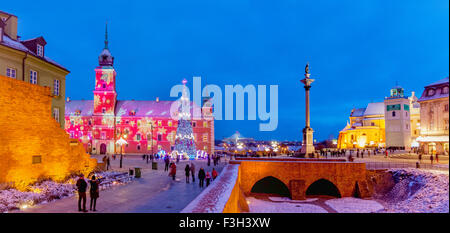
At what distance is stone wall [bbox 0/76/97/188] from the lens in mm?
15437

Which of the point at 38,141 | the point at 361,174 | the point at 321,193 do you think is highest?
the point at 38,141

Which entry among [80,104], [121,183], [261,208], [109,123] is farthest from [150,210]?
[80,104]

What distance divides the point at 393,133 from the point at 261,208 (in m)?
59.3

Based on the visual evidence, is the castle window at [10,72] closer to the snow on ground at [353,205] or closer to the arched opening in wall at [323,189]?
the snow on ground at [353,205]

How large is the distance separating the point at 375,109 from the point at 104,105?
73106 mm

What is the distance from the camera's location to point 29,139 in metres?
16.9

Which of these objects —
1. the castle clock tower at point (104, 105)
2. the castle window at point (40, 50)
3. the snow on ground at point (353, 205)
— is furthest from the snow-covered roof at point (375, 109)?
the castle window at point (40, 50)

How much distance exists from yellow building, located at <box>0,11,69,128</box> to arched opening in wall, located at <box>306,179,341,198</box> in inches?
975

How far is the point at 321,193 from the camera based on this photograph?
29.5 meters

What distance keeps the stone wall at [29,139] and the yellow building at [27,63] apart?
240 centimetres

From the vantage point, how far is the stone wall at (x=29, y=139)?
1544 centimetres

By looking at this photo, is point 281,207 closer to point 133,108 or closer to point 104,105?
point 133,108

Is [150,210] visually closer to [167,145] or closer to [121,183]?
[121,183]
